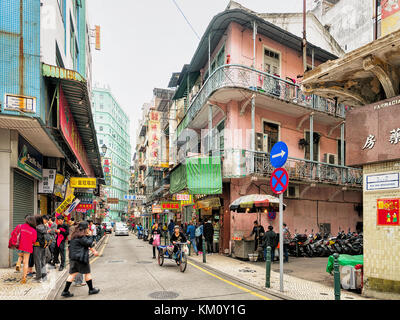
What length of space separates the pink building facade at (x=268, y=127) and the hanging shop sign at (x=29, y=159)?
8241 mm

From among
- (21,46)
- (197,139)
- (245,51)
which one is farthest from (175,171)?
(21,46)

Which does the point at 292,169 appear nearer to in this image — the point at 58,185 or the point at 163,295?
the point at 163,295

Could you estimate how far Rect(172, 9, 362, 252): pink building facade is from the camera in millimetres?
15508

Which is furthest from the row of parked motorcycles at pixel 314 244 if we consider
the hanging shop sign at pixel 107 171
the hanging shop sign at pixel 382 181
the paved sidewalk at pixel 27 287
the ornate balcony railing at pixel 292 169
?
the hanging shop sign at pixel 107 171

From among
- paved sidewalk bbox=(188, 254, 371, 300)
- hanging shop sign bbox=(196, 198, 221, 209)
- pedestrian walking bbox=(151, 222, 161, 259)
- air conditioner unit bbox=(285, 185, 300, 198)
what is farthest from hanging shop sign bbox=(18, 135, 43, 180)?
air conditioner unit bbox=(285, 185, 300, 198)

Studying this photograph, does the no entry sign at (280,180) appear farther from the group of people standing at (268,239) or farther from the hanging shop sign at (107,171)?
the hanging shop sign at (107,171)

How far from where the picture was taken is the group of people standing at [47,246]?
7141 millimetres

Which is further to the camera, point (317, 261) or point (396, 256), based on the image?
point (317, 261)

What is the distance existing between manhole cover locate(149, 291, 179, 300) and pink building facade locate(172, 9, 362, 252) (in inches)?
329

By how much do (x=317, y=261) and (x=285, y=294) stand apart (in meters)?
7.32

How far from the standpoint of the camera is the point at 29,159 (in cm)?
1282

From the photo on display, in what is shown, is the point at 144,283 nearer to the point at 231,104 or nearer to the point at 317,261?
the point at 317,261

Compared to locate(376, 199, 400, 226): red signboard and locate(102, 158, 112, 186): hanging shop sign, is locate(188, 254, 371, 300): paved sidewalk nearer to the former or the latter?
locate(376, 199, 400, 226): red signboard
